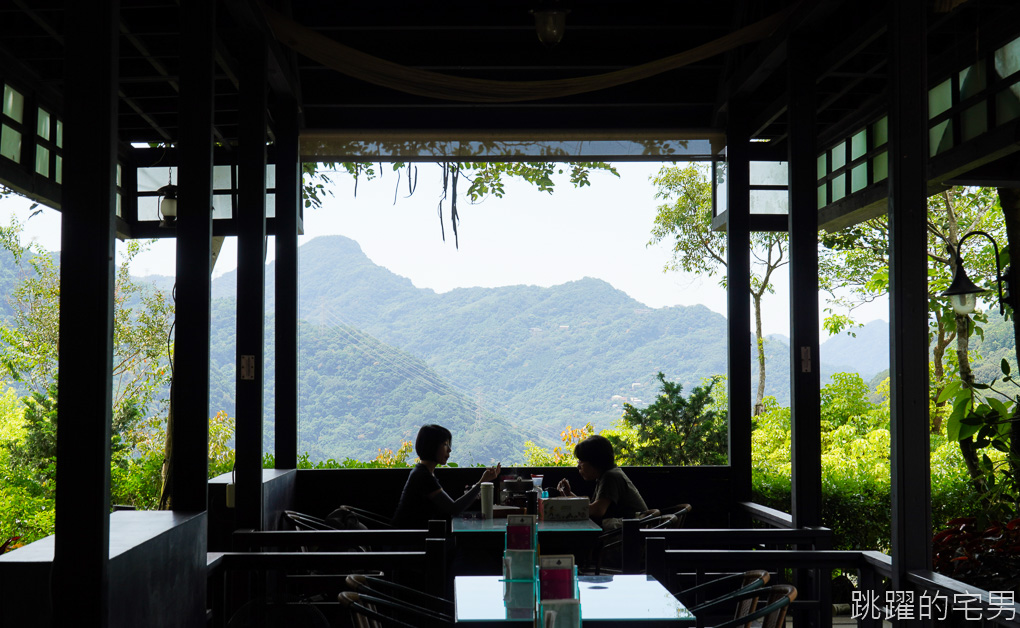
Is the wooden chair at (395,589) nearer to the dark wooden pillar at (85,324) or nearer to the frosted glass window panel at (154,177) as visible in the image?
the dark wooden pillar at (85,324)

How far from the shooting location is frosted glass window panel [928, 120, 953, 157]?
4.95m

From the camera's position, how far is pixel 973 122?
4742mm

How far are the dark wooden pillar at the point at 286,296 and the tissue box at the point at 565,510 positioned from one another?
1.92 meters

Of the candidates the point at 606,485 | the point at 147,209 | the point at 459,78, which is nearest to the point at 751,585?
the point at 606,485

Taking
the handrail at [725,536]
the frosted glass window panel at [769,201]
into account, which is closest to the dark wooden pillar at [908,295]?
the handrail at [725,536]

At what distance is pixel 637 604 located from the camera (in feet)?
8.61

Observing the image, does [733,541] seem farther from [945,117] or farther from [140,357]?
[140,357]

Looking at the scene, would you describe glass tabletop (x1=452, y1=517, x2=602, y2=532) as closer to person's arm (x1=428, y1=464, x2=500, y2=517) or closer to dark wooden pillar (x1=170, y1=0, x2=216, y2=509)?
person's arm (x1=428, y1=464, x2=500, y2=517)

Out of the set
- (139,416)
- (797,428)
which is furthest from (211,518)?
(139,416)

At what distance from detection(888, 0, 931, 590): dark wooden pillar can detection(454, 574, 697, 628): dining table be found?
965 millimetres

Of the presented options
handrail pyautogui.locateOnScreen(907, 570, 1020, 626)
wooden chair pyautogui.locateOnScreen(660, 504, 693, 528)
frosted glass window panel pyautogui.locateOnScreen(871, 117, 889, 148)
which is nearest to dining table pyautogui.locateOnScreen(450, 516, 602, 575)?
wooden chair pyautogui.locateOnScreen(660, 504, 693, 528)

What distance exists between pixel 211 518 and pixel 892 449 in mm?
3514

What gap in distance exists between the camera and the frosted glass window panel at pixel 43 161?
5828mm

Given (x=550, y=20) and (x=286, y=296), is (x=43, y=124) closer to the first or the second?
(x=286, y=296)
